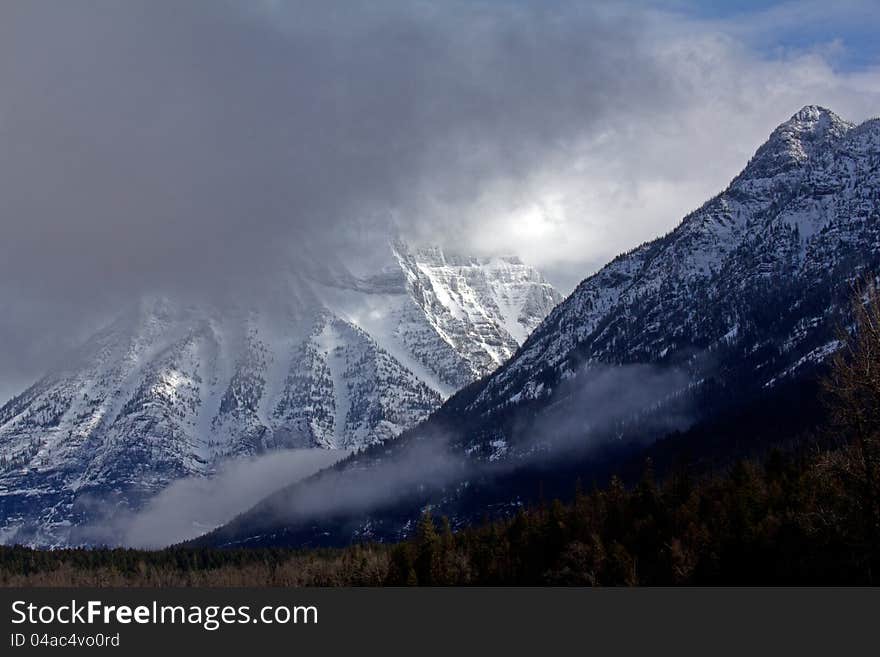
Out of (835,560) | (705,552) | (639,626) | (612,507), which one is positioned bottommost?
(639,626)

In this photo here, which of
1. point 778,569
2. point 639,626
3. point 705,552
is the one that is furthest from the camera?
point 705,552

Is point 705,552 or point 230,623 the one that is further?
point 705,552

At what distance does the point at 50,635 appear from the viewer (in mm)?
83625

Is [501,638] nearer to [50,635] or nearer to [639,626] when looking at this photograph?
[639,626]

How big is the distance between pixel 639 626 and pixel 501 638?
35.6ft

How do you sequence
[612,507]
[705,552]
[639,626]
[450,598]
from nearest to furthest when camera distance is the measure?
[639,626] → [450,598] → [705,552] → [612,507]

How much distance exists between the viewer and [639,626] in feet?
261

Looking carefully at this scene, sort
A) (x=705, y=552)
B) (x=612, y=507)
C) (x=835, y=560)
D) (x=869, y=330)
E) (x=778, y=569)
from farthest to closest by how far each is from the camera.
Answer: (x=612, y=507) < (x=705, y=552) < (x=778, y=569) < (x=835, y=560) < (x=869, y=330)

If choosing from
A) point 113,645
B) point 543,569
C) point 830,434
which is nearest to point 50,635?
point 113,645

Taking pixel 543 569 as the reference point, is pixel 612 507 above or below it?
above

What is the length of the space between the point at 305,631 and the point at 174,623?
34.3 ft

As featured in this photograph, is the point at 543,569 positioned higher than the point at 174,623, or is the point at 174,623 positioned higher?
the point at 543,569

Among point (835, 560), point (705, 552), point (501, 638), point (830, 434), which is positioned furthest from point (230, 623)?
point (705, 552)

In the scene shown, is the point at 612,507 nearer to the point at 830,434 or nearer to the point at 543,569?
the point at 543,569
